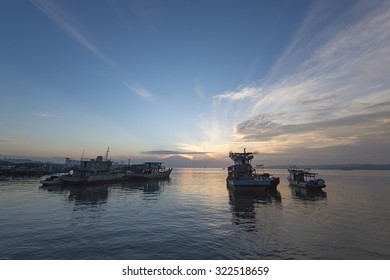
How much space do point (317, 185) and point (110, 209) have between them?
2405 inches

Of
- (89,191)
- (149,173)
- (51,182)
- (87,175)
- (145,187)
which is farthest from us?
(149,173)

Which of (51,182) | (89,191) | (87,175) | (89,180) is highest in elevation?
(87,175)

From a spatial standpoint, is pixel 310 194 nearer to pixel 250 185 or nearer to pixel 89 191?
pixel 250 185

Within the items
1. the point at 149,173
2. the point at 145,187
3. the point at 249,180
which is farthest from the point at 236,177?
the point at 149,173

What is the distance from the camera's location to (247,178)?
62875 millimetres

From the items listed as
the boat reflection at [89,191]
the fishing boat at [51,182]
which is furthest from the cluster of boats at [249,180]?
the fishing boat at [51,182]

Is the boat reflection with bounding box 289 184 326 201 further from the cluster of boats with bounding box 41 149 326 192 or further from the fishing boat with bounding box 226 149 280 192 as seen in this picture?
the fishing boat with bounding box 226 149 280 192

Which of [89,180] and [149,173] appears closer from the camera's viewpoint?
[89,180]

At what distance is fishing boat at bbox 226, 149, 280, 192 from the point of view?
58062mm

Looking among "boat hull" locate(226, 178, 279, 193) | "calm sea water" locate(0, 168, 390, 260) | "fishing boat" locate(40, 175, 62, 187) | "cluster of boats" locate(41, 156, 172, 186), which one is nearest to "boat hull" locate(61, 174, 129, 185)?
"cluster of boats" locate(41, 156, 172, 186)

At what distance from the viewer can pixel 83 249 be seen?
1777cm

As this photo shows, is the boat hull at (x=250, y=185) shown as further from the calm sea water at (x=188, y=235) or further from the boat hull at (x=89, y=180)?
the boat hull at (x=89, y=180)
